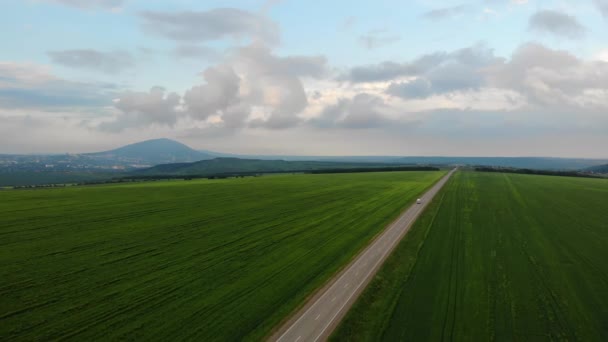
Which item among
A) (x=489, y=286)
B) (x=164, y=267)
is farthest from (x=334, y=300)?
(x=164, y=267)

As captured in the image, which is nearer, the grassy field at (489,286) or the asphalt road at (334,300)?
the asphalt road at (334,300)

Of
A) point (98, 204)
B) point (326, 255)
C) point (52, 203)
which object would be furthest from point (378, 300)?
point (52, 203)

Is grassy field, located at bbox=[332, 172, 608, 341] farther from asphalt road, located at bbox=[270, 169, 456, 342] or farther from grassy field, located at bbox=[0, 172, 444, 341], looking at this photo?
grassy field, located at bbox=[0, 172, 444, 341]

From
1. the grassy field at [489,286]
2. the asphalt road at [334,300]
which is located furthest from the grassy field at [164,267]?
the grassy field at [489,286]

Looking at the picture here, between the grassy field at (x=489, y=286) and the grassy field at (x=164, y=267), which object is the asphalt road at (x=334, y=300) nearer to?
the grassy field at (x=489, y=286)

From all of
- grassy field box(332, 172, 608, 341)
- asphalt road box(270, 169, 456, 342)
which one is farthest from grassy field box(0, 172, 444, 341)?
grassy field box(332, 172, 608, 341)

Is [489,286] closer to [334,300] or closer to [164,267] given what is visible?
[334,300]
